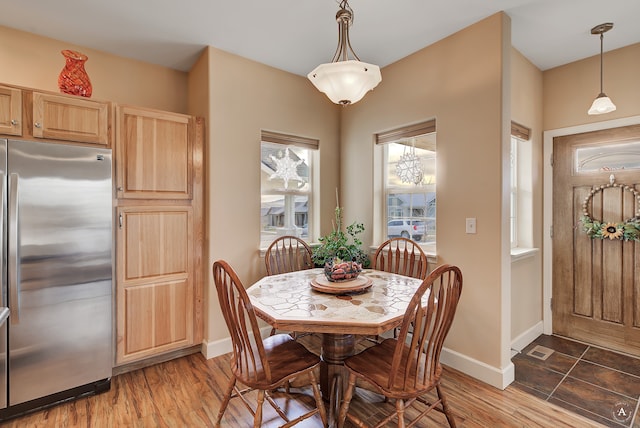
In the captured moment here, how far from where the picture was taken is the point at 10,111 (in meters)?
1.98

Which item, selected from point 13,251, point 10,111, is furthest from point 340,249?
point 10,111

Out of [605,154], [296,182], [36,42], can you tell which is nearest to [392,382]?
[296,182]

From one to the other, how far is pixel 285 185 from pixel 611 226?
2952mm

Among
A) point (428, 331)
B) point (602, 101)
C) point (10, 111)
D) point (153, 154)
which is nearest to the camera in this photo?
point (428, 331)

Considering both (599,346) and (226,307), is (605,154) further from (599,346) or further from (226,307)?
(226,307)

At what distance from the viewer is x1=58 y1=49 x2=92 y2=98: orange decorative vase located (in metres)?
2.21

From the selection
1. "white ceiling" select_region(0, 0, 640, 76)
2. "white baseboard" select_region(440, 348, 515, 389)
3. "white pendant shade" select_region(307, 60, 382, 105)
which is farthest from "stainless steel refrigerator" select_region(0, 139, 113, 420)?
"white baseboard" select_region(440, 348, 515, 389)

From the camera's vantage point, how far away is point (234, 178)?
9.18ft

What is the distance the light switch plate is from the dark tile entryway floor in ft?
3.66

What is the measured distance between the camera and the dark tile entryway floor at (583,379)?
1.94m

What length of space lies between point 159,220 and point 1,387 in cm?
133

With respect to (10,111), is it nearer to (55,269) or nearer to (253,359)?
(55,269)

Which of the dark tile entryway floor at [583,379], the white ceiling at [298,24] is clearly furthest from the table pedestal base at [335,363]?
the white ceiling at [298,24]

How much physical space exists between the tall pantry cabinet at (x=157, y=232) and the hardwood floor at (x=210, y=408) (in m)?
0.35
